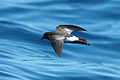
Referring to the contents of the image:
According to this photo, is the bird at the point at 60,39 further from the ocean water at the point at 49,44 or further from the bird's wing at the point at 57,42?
the ocean water at the point at 49,44

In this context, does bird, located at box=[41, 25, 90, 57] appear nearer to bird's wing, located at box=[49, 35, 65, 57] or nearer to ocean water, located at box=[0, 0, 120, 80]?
bird's wing, located at box=[49, 35, 65, 57]

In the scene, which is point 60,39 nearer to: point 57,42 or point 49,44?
point 57,42

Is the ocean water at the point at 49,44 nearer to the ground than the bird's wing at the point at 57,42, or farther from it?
farther from it

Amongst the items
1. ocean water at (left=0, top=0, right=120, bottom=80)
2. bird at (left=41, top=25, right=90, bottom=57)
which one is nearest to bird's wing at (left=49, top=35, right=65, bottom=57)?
bird at (left=41, top=25, right=90, bottom=57)

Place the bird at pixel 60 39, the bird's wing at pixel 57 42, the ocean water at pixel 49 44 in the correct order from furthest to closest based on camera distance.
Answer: the ocean water at pixel 49 44 → the bird at pixel 60 39 → the bird's wing at pixel 57 42

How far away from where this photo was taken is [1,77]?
8.77 metres

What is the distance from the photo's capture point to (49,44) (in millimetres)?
12164

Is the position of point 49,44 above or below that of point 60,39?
above

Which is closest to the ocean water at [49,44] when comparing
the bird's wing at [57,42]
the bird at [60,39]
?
the bird at [60,39]

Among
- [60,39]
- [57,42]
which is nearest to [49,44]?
[60,39]

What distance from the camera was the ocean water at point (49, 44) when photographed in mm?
9703

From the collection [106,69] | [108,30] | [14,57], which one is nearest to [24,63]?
[14,57]

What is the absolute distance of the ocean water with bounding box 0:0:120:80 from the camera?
31.8 ft

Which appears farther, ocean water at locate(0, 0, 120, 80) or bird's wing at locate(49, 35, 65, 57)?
ocean water at locate(0, 0, 120, 80)
